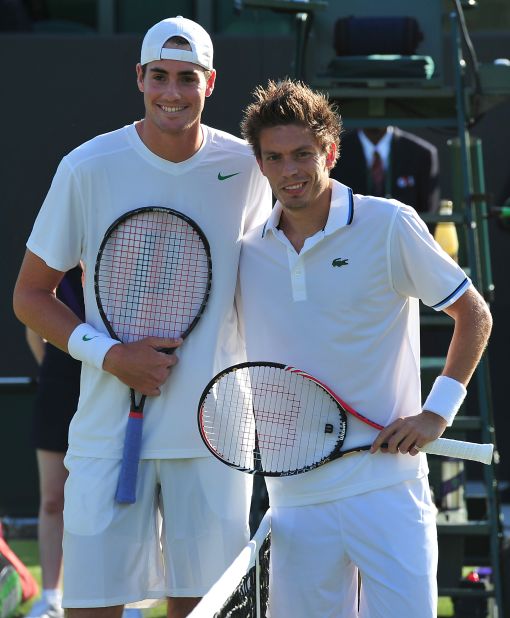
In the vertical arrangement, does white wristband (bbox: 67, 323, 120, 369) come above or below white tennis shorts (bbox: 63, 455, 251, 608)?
above

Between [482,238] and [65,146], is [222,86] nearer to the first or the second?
[65,146]

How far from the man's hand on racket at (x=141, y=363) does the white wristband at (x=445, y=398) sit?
0.65 metres

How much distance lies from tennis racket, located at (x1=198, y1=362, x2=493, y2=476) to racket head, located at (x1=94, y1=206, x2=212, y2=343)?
0.71 ft

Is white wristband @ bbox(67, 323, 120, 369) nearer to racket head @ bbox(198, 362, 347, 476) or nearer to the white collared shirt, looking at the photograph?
racket head @ bbox(198, 362, 347, 476)

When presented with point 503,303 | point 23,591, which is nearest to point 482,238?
point 503,303

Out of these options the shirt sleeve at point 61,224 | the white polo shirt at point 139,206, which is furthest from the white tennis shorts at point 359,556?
the shirt sleeve at point 61,224

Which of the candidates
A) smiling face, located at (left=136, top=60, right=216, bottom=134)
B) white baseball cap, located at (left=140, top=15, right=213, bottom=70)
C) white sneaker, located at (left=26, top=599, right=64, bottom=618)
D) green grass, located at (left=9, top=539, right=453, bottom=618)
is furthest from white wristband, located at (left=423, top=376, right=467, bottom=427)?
white sneaker, located at (left=26, top=599, right=64, bottom=618)

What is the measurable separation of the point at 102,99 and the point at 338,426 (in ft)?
16.0

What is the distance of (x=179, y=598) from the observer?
11.7 feet

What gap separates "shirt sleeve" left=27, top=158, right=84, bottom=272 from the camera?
3498 millimetres

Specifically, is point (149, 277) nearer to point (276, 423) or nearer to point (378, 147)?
point (276, 423)

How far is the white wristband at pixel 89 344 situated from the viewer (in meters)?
3.40

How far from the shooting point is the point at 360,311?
3.34 m

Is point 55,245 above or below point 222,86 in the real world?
below
